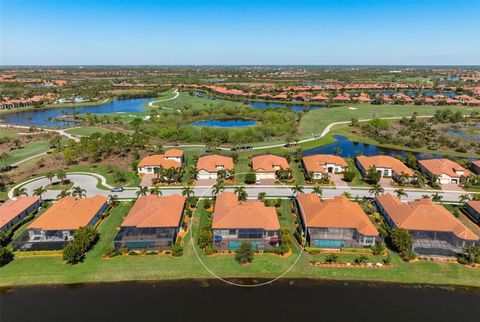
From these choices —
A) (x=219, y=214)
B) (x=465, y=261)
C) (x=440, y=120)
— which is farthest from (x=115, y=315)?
(x=440, y=120)

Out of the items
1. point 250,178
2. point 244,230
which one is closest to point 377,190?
point 250,178

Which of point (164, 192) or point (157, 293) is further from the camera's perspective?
point (164, 192)

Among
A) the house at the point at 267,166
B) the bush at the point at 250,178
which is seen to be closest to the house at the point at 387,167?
the house at the point at 267,166

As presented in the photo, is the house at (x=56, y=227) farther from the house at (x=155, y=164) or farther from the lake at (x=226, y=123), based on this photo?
the lake at (x=226, y=123)

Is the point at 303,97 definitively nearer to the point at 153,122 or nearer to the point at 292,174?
the point at 153,122

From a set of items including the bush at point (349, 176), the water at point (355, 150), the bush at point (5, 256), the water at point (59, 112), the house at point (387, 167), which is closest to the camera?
the bush at point (5, 256)

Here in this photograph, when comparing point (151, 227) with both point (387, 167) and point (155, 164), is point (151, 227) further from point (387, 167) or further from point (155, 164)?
point (387, 167)
